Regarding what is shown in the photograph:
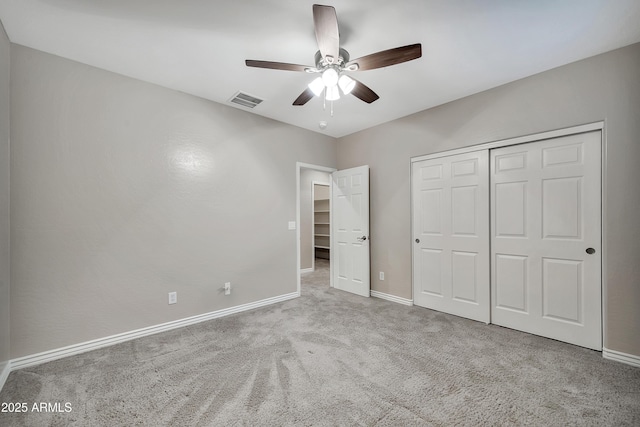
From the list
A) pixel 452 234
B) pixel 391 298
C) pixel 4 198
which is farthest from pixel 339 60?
pixel 391 298

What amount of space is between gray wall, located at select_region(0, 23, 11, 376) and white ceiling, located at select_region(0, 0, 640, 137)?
0.25 metres

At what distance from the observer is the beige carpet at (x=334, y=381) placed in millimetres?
1604

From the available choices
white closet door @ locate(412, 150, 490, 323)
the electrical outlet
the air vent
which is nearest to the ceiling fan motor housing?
the air vent

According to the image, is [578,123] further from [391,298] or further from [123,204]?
[123,204]

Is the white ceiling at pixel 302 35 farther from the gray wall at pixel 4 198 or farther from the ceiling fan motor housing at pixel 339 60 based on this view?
the gray wall at pixel 4 198

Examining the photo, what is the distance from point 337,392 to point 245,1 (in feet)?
8.86

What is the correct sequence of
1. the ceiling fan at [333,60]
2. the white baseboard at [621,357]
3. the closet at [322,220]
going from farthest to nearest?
1. the closet at [322,220]
2. the white baseboard at [621,357]
3. the ceiling fan at [333,60]

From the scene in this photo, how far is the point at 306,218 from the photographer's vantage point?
5.91 m

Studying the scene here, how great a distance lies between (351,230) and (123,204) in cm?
297

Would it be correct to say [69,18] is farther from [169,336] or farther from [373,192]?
[373,192]

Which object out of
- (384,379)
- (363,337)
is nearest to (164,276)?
(363,337)

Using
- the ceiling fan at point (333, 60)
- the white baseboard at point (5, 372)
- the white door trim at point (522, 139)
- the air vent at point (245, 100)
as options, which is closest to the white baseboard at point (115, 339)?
the white baseboard at point (5, 372)

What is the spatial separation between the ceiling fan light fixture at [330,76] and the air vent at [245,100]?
4.36 feet

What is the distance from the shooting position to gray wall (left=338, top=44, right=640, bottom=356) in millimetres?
2156
